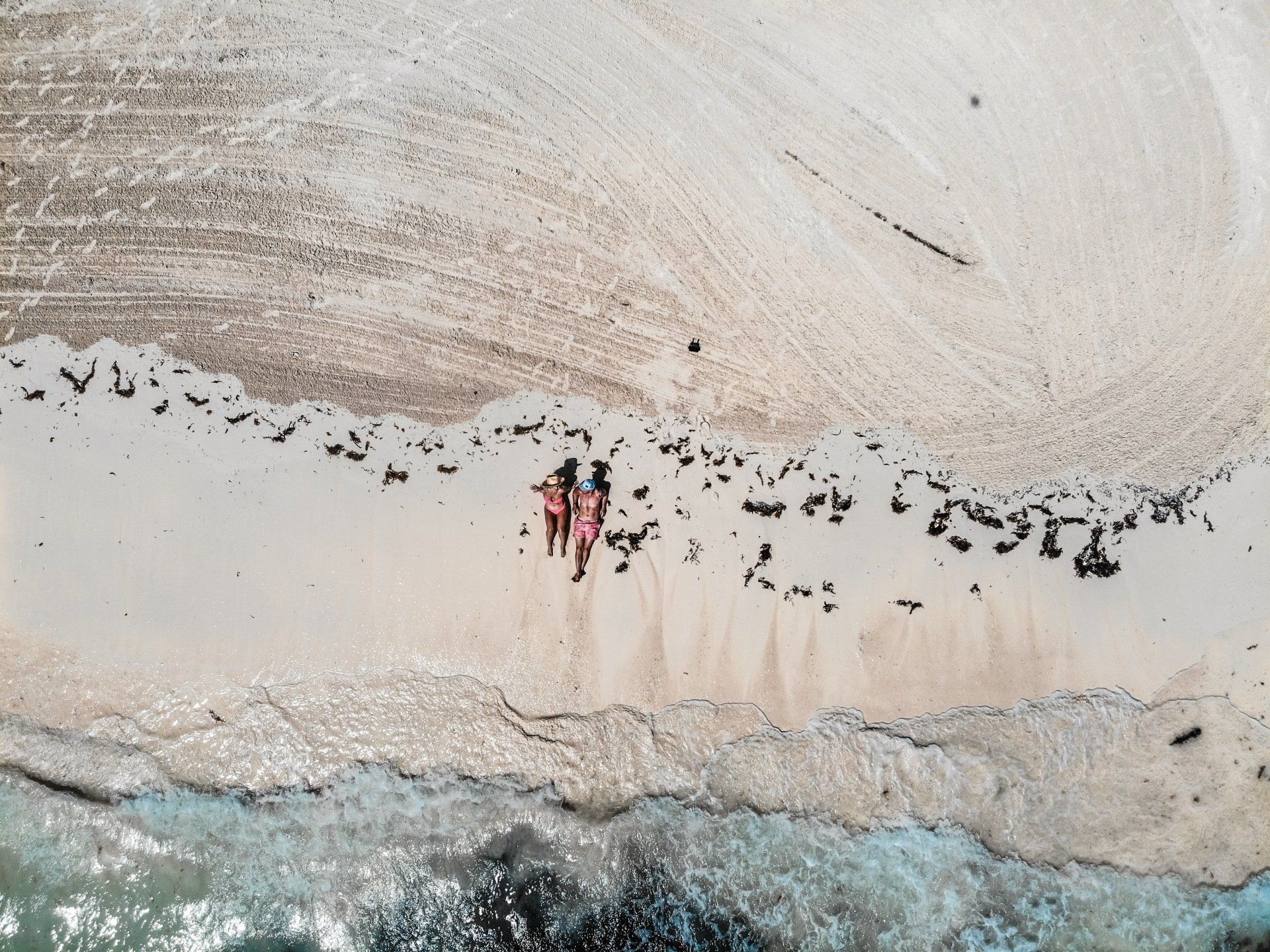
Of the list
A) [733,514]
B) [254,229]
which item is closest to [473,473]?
[733,514]

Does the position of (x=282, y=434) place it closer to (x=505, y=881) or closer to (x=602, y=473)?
(x=602, y=473)

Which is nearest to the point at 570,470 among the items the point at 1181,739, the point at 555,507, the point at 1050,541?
the point at 555,507

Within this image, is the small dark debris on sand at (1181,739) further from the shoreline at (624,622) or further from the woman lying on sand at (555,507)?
the woman lying on sand at (555,507)

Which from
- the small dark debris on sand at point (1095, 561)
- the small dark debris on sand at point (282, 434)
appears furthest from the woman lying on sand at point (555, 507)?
the small dark debris on sand at point (1095, 561)

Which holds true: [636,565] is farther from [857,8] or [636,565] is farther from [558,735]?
[857,8]

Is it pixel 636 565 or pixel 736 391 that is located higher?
pixel 736 391

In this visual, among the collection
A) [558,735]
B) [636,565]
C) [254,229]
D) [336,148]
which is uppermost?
[336,148]
